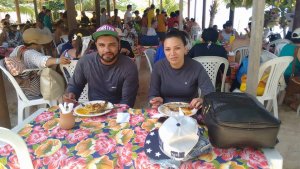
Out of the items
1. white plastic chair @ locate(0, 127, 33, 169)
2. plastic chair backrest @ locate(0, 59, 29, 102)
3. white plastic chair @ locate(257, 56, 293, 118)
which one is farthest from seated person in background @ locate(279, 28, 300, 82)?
white plastic chair @ locate(0, 127, 33, 169)

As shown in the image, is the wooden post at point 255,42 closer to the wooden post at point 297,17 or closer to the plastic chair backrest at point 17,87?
the plastic chair backrest at point 17,87

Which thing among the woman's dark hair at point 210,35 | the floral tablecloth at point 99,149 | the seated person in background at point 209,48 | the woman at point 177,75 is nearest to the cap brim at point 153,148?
the floral tablecloth at point 99,149

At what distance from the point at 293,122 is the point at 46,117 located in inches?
132

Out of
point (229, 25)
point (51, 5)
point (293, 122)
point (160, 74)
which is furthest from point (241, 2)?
point (51, 5)

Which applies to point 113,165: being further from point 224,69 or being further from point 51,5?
point 51,5

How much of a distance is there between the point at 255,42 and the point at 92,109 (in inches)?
55.3

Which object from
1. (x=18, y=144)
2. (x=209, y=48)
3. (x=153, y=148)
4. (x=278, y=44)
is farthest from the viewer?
(x=278, y=44)

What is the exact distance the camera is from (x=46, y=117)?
1885 millimetres

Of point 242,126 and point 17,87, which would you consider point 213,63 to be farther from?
point 17,87

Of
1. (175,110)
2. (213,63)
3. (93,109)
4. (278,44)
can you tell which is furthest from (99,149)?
(278,44)

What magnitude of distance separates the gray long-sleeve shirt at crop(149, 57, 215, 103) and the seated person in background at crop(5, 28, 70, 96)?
1299 mm

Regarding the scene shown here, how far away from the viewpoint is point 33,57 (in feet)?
10.7

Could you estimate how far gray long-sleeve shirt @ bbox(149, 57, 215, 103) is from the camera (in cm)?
236

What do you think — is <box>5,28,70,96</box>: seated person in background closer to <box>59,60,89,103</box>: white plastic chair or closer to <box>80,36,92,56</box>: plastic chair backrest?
<box>59,60,89,103</box>: white plastic chair
